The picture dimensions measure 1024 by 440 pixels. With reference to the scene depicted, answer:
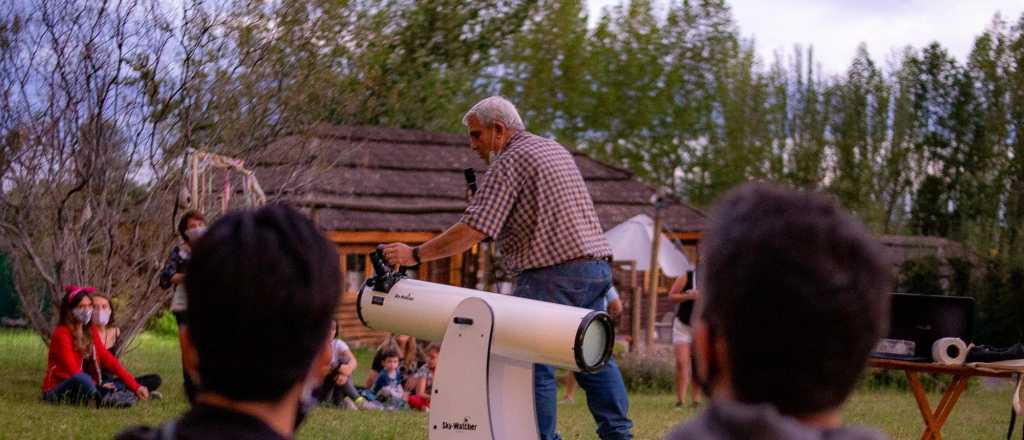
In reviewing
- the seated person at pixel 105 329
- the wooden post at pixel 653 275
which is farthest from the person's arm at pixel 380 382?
the wooden post at pixel 653 275

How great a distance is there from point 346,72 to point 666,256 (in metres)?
8.61

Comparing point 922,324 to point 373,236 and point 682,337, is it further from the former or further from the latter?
point 373,236

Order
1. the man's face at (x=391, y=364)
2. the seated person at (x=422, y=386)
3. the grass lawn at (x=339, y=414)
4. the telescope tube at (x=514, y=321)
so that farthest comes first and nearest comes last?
the man's face at (x=391, y=364), the seated person at (x=422, y=386), the grass lawn at (x=339, y=414), the telescope tube at (x=514, y=321)

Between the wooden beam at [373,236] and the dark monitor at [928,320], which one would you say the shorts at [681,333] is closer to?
the dark monitor at [928,320]

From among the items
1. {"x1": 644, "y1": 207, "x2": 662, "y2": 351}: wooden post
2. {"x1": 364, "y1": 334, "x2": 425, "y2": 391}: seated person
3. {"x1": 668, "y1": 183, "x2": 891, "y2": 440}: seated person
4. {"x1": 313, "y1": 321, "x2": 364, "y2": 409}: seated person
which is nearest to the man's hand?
{"x1": 668, "y1": 183, "x2": 891, "y2": 440}: seated person

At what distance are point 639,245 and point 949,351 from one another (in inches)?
539

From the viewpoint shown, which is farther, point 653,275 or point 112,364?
point 653,275

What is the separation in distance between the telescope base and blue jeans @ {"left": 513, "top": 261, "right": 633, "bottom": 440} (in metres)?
0.18

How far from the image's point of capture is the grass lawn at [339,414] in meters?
7.62

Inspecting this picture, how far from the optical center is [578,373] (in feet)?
19.2

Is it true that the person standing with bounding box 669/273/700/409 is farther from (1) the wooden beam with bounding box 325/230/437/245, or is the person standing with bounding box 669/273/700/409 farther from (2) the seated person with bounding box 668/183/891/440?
(2) the seated person with bounding box 668/183/891/440

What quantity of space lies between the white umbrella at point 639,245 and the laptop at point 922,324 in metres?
12.7


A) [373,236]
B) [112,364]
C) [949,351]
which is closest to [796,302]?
[949,351]

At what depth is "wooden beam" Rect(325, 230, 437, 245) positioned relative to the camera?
20.1 m
